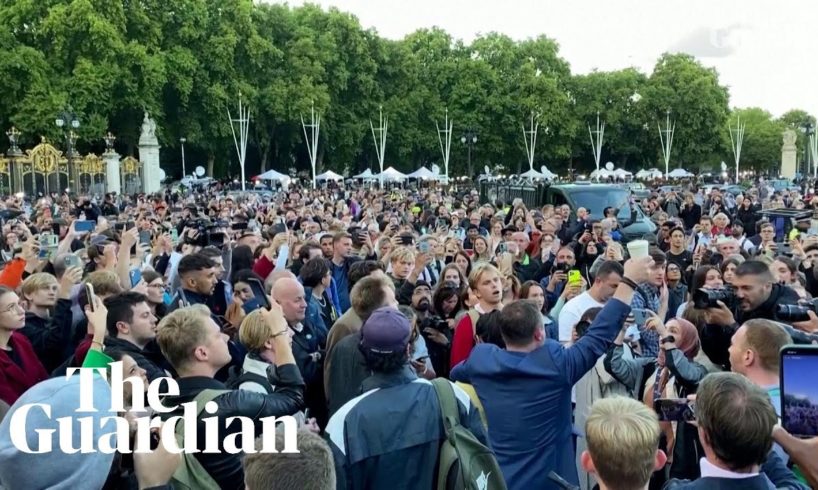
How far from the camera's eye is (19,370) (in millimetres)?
5250

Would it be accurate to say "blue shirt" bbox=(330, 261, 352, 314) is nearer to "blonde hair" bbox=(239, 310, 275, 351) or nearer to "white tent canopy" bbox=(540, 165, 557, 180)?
"blonde hair" bbox=(239, 310, 275, 351)

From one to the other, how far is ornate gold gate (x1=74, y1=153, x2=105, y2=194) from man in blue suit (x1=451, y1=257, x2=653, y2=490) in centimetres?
3628

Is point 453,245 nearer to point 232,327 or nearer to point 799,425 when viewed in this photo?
point 232,327

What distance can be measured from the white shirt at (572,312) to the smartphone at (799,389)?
312 cm

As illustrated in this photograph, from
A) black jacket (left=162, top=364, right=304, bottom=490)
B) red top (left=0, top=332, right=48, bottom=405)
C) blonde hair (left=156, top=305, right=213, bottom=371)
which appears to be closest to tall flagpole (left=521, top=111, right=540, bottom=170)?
red top (left=0, top=332, right=48, bottom=405)

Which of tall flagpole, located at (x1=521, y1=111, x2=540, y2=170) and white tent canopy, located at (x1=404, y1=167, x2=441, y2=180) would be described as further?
tall flagpole, located at (x1=521, y1=111, x2=540, y2=170)

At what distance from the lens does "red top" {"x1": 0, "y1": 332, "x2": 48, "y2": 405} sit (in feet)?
16.6

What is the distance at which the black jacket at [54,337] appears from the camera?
5.90 metres

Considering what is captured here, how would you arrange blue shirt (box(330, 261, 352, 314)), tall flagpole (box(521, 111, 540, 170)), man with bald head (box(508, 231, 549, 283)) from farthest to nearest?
tall flagpole (box(521, 111, 540, 170)), man with bald head (box(508, 231, 549, 283)), blue shirt (box(330, 261, 352, 314))

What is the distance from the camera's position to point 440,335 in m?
6.43

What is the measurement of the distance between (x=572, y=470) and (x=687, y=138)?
75.2 m

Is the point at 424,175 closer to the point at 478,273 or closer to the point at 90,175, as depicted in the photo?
the point at 90,175

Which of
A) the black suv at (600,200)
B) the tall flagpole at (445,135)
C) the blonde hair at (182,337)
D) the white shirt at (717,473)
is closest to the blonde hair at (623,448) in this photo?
the white shirt at (717,473)

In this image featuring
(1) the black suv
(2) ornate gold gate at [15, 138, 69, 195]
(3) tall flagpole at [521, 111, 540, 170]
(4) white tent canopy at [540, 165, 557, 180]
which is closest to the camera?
(1) the black suv
